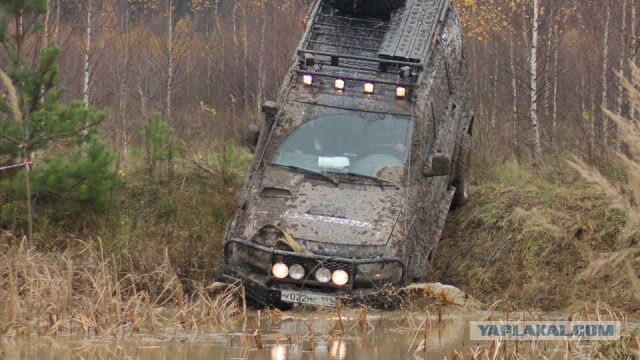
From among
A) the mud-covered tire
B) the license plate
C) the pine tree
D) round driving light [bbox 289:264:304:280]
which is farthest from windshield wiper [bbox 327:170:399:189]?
the mud-covered tire

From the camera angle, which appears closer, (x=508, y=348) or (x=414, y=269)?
(x=508, y=348)

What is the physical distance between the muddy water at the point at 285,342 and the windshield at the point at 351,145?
217 centimetres

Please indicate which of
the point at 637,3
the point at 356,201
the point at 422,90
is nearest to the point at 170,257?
the point at 356,201

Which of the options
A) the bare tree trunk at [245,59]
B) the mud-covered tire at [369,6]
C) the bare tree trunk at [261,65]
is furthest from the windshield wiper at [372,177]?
the bare tree trunk at [245,59]

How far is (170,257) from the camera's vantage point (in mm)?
12234

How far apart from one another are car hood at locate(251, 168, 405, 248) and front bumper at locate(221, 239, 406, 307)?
313mm

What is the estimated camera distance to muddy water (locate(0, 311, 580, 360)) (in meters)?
8.09

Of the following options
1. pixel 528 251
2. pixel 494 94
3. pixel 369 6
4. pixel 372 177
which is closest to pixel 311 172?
pixel 372 177

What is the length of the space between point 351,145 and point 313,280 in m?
2.18

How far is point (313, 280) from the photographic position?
10023 mm

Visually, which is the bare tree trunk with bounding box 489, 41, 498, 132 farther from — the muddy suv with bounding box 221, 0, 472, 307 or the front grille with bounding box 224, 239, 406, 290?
the front grille with bounding box 224, 239, 406, 290

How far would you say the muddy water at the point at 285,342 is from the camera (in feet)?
26.5

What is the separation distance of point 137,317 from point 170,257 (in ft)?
10.5

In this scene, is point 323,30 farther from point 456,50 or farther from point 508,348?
point 508,348
